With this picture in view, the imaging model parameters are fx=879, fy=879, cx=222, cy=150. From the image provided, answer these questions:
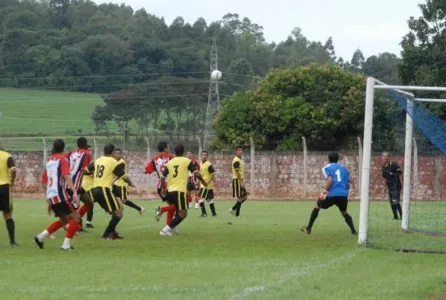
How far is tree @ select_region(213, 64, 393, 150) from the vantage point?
1850 inches

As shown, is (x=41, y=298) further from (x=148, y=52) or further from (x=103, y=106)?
(x=148, y=52)

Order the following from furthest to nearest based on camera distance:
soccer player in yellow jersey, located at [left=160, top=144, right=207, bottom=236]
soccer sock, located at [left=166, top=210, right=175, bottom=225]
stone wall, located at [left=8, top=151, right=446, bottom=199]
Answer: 1. stone wall, located at [left=8, top=151, right=446, bottom=199]
2. soccer sock, located at [left=166, top=210, right=175, bottom=225]
3. soccer player in yellow jersey, located at [left=160, top=144, right=207, bottom=236]

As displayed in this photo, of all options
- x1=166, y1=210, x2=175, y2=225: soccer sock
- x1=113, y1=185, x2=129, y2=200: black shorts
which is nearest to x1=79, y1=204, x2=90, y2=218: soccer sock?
x1=113, y1=185, x2=129, y2=200: black shorts

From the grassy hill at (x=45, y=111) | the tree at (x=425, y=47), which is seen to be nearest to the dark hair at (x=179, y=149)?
the tree at (x=425, y=47)

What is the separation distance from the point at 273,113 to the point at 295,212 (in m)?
19.9

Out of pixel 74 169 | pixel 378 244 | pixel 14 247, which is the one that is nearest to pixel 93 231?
pixel 74 169

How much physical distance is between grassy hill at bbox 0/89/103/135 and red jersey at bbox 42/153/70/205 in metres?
49.2

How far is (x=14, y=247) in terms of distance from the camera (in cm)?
1583

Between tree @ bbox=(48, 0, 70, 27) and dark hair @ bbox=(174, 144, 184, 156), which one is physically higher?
tree @ bbox=(48, 0, 70, 27)

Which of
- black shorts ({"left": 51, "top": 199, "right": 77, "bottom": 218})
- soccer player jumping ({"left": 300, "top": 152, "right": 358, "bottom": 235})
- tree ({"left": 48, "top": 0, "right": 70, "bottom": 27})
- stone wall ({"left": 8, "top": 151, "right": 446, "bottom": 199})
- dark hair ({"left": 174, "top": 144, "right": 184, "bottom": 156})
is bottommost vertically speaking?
stone wall ({"left": 8, "top": 151, "right": 446, "bottom": 199})

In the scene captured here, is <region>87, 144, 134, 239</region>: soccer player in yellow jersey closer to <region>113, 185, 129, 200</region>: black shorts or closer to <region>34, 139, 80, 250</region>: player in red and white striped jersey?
<region>34, 139, 80, 250</region>: player in red and white striped jersey

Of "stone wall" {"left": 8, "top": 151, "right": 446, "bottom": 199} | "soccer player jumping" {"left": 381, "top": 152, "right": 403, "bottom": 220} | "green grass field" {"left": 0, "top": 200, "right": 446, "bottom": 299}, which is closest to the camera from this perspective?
"green grass field" {"left": 0, "top": 200, "right": 446, "bottom": 299}

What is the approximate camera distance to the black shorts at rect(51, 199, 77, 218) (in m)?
15.3

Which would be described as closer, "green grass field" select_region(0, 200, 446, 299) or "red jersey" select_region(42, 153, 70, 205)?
"green grass field" select_region(0, 200, 446, 299)
